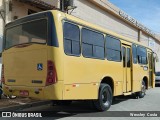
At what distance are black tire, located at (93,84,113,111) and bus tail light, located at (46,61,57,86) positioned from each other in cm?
252

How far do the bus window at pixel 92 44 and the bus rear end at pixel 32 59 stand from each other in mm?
1460

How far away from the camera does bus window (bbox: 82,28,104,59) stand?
9.15 m

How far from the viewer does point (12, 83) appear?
29.3 ft

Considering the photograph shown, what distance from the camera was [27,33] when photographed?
8.71 m

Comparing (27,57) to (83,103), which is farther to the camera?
(83,103)

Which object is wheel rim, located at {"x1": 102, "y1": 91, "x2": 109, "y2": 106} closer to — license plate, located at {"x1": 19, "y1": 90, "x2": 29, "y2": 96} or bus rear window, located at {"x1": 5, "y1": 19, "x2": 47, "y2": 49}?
license plate, located at {"x1": 19, "y1": 90, "x2": 29, "y2": 96}

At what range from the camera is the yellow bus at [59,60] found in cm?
790

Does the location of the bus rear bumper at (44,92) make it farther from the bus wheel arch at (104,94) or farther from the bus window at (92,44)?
the bus wheel arch at (104,94)

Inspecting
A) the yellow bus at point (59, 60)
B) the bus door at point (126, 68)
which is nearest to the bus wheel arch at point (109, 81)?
the yellow bus at point (59, 60)

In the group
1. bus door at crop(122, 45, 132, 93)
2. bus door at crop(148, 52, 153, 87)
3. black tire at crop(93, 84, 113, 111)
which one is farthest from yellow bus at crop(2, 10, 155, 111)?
bus door at crop(148, 52, 153, 87)

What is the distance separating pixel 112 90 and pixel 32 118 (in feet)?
11.6

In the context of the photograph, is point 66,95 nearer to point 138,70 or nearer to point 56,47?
point 56,47

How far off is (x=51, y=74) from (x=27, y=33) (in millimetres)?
1728

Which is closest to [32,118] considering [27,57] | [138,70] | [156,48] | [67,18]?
[27,57]
